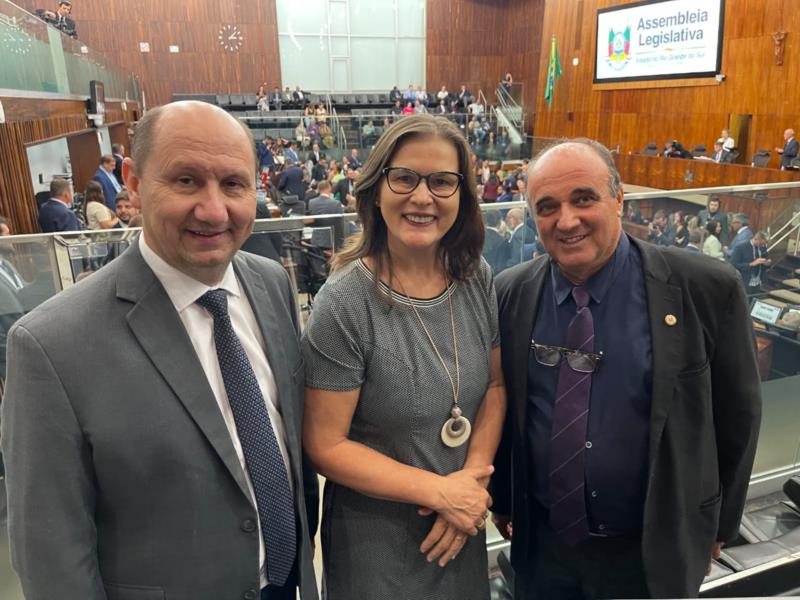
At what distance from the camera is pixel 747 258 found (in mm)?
3488

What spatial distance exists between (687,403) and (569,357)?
1.07 feet

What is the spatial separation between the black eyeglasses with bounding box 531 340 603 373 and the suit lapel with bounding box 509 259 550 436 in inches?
1.3

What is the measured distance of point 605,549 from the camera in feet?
5.32

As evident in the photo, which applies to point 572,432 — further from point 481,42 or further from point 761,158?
point 481,42

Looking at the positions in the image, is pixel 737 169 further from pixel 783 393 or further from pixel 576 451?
pixel 576 451

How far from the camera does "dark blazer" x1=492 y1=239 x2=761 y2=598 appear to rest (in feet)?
4.96

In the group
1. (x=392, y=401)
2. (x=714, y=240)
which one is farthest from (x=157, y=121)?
(x=714, y=240)

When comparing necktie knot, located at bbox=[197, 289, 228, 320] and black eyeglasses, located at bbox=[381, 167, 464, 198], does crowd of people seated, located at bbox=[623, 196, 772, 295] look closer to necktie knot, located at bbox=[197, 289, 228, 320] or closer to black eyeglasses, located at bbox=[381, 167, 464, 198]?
black eyeglasses, located at bbox=[381, 167, 464, 198]

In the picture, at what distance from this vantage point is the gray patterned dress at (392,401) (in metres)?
1.36

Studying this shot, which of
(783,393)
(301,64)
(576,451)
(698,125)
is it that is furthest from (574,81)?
(576,451)

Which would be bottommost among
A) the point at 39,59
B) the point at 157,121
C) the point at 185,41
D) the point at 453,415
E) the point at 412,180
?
the point at 453,415

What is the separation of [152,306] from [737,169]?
10997mm

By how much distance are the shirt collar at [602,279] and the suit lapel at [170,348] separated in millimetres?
983

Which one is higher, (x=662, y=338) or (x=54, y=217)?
(x=662, y=338)
